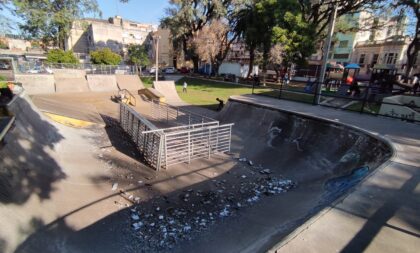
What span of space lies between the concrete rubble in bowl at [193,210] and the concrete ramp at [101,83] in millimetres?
18768

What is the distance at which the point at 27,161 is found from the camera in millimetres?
5895

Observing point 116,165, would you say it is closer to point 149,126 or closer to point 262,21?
point 149,126

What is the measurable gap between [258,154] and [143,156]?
4.18m

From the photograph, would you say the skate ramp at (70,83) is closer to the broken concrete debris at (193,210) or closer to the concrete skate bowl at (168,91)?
the concrete skate bowl at (168,91)

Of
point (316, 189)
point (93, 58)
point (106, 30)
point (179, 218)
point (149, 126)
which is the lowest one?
point (179, 218)

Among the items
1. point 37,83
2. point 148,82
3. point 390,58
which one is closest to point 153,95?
point 37,83

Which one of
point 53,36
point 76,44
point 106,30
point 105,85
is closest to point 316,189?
point 105,85

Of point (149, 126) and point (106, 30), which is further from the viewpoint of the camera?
point (106, 30)

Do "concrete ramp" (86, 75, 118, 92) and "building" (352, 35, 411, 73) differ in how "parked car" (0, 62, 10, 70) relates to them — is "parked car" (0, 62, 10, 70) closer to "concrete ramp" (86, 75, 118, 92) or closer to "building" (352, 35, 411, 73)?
"concrete ramp" (86, 75, 118, 92)

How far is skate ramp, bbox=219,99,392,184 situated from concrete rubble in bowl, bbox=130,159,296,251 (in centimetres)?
97

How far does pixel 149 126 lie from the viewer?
24.5ft

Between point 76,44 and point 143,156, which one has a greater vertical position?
point 76,44

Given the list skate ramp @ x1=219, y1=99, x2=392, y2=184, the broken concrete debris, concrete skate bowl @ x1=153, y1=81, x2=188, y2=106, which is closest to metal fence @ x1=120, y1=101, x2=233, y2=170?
skate ramp @ x1=219, y1=99, x2=392, y2=184

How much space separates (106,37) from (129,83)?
1649 inches
